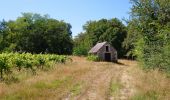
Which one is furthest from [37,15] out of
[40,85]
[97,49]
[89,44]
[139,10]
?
[40,85]

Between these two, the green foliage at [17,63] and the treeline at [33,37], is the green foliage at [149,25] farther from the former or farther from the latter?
the treeline at [33,37]

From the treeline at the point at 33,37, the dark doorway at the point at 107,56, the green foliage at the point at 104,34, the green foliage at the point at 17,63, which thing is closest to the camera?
the green foliage at the point at 17,63

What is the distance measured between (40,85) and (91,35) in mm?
79775

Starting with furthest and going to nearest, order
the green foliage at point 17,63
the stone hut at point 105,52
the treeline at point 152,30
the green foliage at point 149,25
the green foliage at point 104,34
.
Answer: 1. the green foliage at point 104,34
2. the stone hut at point 105,52
3. the green foliage at point 149,25
4. the green foliage at point 17,63
5. the treeline at point 152,30

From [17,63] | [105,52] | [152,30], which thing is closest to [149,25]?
[152,30]

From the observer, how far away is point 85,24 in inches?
4242

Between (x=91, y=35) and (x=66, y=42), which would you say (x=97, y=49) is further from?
(x=91, y=35)

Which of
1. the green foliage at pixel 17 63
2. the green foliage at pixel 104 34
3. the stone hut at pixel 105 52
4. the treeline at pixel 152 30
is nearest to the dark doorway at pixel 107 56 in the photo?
the stone hut at pixel 105 52

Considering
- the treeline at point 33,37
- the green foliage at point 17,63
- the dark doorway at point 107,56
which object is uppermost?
the treeline at point 33,37

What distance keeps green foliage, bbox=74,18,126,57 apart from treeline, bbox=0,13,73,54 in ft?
17.1

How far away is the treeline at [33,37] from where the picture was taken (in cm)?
8133

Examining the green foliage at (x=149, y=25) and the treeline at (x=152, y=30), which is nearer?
the treeline at (x=152, y=30)

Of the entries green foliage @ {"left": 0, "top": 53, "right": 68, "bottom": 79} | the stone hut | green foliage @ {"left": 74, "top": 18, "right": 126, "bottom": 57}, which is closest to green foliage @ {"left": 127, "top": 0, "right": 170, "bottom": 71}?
green foliage @ {"left": 0, "top": 53, "right": 68, "bottom": 79}

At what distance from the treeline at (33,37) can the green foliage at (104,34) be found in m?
5.20
